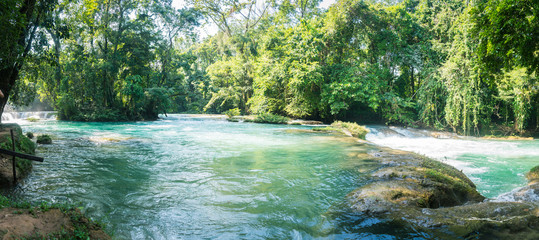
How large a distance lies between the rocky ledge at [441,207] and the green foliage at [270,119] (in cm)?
1571

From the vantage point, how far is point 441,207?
4.11 meters

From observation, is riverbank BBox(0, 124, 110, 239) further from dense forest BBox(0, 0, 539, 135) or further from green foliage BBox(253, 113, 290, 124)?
green foliage BBox(253, 113, 290, 124)

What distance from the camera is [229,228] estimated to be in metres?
3.63

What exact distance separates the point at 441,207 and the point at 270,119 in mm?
17720

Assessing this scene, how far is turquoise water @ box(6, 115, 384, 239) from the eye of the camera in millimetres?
3689

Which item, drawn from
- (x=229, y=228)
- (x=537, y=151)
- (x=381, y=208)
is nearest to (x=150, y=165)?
(x=229, y=228)

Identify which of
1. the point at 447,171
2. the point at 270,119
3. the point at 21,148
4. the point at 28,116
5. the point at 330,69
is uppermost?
→ the point at 330,69

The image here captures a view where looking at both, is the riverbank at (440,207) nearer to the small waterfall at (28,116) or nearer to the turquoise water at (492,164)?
the turquoise water at (492,164)

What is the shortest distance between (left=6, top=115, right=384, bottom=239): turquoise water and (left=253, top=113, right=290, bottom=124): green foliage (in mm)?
12254

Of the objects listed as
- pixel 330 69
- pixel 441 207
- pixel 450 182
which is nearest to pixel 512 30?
pixel 450 182

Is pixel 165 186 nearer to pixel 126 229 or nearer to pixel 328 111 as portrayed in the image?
pixel 126 229

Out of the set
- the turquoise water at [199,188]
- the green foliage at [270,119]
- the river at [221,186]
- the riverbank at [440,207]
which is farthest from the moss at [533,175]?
the green foliage at [270,119]

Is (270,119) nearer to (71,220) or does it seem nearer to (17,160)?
(17,160)

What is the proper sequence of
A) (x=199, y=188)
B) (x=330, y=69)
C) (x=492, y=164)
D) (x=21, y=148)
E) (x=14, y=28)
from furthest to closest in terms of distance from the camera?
(x=330, y=69) → (x=492, y=164) → (x=21, y=148) → (x=14, y=28) → (x=199, y=188)
